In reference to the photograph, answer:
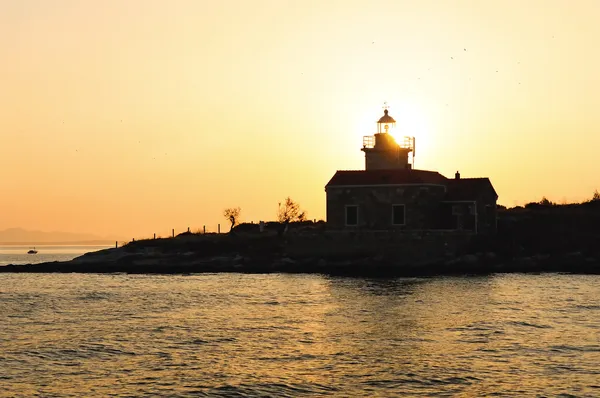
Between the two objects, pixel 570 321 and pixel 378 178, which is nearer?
pixel 570 321

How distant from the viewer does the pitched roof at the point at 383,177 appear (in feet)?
227

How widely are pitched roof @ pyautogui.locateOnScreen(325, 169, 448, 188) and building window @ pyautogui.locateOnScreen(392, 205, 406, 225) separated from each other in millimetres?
2046

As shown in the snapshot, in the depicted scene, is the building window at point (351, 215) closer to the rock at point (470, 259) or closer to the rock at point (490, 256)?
the rock at point (470, 259)

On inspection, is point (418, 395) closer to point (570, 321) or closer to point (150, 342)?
point (150, 342)

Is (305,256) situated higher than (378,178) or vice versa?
(378,178)

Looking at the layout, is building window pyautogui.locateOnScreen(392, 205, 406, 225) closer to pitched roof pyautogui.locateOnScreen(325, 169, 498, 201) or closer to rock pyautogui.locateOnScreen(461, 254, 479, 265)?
pitched roof pyautogui.locateOnScreen(325, 169, 498, 201)

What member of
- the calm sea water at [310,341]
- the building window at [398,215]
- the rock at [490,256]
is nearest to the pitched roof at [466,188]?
the building window at [398,215]

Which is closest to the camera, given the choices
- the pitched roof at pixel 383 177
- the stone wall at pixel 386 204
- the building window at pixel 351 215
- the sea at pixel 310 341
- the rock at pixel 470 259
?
the sea at pixel 310 341

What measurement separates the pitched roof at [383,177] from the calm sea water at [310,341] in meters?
16.0

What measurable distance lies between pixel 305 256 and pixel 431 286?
2095 cm

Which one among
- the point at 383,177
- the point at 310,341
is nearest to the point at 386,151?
the point at 383,177

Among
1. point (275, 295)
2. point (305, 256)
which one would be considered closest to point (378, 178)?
point (305, 256)

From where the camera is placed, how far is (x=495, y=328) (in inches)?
1364

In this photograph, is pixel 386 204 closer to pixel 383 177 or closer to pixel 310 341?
pixel 383 177
